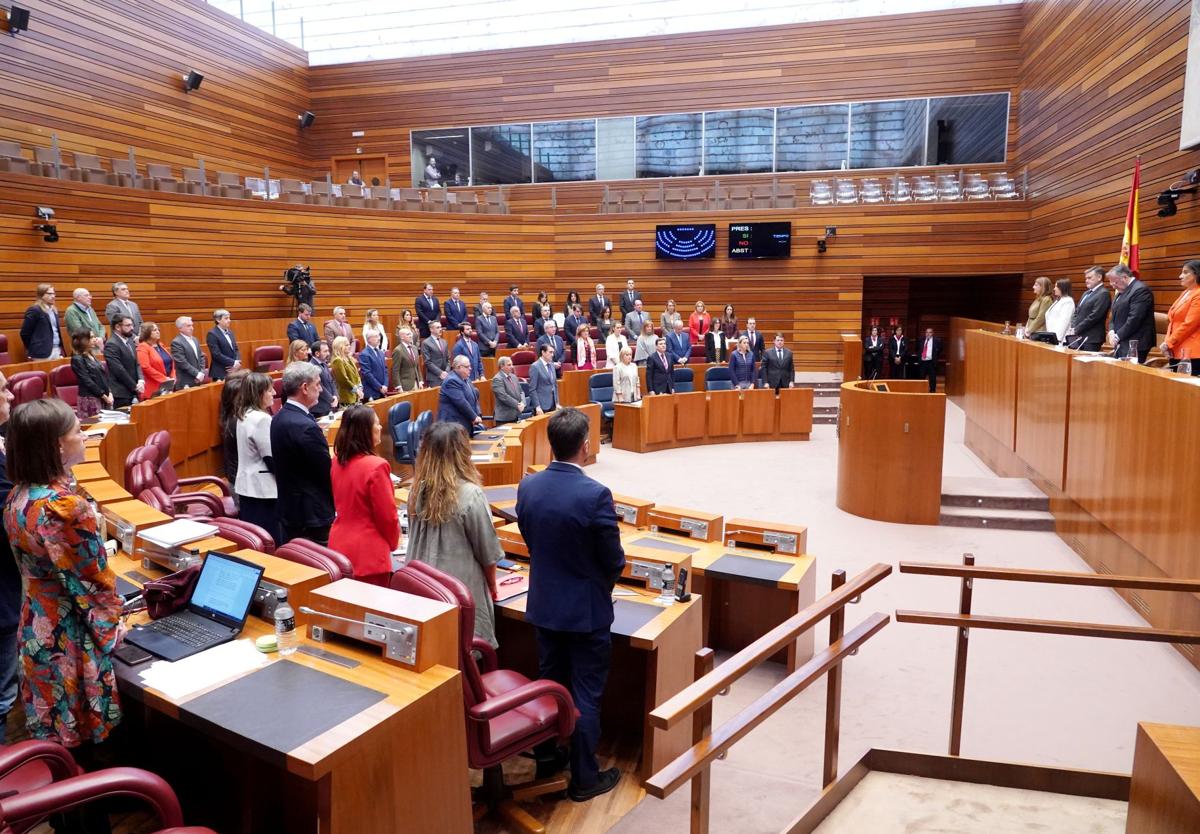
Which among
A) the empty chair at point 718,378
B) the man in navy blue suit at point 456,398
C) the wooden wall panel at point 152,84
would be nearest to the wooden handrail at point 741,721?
the man in navy blue suit at point 456,398

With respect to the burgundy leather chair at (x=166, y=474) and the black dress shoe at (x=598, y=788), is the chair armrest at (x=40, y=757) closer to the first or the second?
the black dress shoe at (x=598, y=788)

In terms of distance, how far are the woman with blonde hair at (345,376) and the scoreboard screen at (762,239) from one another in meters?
8.56

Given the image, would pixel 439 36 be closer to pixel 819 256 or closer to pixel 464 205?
pixel 464 205

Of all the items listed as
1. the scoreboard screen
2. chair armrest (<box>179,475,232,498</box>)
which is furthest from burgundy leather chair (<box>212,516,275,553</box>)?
the scoreboard screen

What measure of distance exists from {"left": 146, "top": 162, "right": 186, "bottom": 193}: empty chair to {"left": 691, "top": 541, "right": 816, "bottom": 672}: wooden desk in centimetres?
988

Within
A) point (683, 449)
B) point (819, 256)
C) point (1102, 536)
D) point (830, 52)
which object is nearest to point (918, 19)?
point (830, 52)

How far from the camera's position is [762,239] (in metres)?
14.6

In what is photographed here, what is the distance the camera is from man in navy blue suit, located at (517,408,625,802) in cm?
285

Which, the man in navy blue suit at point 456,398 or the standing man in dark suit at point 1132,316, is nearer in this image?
the standing man in dark suit at point 1132,316

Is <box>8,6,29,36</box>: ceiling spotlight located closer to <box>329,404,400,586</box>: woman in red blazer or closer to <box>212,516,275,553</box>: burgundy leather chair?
<box>212,516,275,553</box>: burgundy leather chair

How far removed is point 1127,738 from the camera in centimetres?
352

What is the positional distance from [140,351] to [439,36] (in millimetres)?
12114

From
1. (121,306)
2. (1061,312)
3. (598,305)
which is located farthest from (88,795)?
(598,305)

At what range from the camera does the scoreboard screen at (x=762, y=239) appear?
573 inches
